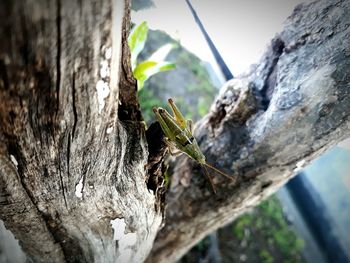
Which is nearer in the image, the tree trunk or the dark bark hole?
the tree trunk

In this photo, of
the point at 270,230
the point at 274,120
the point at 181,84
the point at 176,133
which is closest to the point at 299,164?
the point at 274,120

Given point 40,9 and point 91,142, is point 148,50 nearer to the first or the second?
point 91,142

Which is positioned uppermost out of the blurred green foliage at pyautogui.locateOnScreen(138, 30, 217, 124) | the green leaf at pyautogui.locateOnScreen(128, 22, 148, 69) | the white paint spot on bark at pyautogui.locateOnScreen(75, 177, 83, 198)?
the blurred green foliage at pyautogui.locateOnScreen(138, 30, 217, 124)

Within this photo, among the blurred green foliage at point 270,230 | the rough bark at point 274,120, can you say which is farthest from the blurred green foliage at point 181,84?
the rough bark at point 274,120

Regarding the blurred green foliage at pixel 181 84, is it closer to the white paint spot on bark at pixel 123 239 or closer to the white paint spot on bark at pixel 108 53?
the white paint spot on bark at pixel 123 239

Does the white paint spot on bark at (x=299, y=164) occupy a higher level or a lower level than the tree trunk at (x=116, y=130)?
lower

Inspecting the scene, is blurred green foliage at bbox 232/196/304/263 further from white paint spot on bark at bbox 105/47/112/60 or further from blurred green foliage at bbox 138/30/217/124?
white paint spot on bark at bbox 105/47/112/60

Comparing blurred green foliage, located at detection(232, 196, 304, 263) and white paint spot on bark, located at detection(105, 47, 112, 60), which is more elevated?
white paint spot on bark, located at detection(105, 47, 112, 60)

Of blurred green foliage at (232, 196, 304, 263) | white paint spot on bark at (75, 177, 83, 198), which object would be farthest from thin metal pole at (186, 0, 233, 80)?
blurred green foliage at (232, 196, 304, 263)

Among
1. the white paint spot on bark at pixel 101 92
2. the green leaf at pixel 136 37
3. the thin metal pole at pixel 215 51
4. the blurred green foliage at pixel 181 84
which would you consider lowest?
the white paint spot on bark at pixel 101 92
